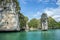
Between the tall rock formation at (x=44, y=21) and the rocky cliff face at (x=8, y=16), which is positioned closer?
the rocky cliff face at (x=8, y=16)

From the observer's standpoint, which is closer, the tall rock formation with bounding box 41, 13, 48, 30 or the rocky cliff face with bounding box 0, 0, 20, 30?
the rocky cliff face with bounding box 0, 0, 20, 30

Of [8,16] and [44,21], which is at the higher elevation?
[8,16]

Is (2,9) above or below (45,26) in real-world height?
above

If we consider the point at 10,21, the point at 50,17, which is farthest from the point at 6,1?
the point at 50,17

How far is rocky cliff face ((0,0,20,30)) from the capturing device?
4722 centimetres

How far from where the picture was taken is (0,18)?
154 ft

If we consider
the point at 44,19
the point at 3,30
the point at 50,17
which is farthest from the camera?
the point at 50,17

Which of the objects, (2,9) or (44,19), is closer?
(2,9)

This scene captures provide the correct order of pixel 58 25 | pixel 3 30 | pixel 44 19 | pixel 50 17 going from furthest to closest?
1. pixel 58 25
2. pixel 50 17
3. pixel 44 19
4. pixel 3 30

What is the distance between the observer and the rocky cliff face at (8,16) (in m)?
47.2

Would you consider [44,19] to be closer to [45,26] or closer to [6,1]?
[45,26]

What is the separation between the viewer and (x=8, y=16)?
47.9 m

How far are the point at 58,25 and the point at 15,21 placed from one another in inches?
2715

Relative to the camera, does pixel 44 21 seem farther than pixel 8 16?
Yes
